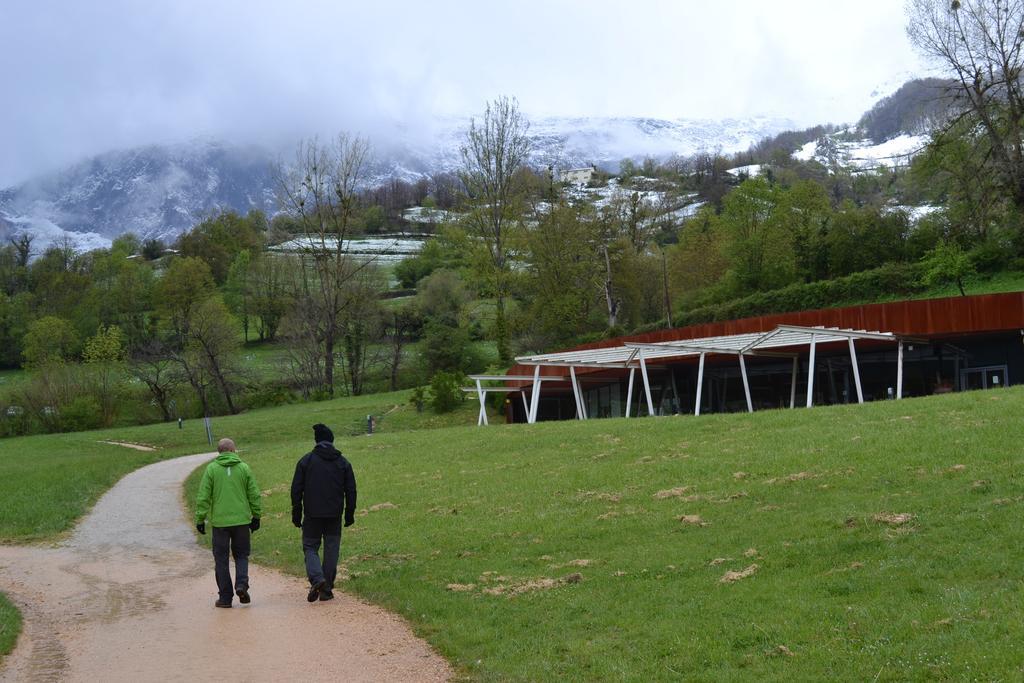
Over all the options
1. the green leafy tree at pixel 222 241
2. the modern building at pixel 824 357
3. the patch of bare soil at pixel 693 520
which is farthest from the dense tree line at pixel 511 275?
the patch of bare soil at pixel 693 520

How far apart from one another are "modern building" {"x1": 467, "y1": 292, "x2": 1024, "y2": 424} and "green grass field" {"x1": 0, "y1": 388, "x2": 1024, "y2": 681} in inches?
412

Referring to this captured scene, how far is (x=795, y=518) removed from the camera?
12.3m

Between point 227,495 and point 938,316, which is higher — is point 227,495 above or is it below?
below

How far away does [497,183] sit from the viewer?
65.8 m

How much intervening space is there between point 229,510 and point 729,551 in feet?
20.4

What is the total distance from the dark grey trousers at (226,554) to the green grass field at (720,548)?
0.53m

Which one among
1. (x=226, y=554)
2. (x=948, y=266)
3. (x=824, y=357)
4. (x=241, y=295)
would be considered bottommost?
(x=226, y=554)

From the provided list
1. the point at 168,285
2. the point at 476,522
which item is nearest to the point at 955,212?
the point at 476,522

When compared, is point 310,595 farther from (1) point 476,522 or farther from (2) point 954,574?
(2) point 954,574

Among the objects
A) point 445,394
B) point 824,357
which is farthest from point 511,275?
point 824,357

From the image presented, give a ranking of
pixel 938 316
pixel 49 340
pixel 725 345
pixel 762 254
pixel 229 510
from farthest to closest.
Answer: pixel 49 340
pixel 762 254
pixel 725 345
pixel 938 316
pixel 229 510

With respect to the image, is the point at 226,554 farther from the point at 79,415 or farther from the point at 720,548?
the point at 79,415

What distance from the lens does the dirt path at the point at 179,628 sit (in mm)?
8766

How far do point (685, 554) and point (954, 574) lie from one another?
135 inches
